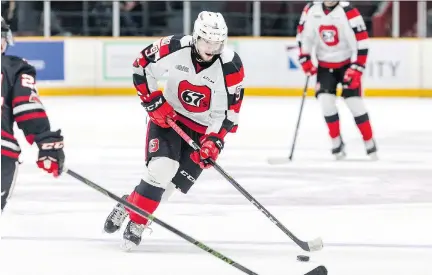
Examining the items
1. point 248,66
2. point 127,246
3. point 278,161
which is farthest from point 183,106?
point 248,66

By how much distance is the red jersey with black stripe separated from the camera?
9.75 feet

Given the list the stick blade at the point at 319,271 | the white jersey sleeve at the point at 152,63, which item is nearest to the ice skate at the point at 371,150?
the white jersey sleeve at the point at 152,63

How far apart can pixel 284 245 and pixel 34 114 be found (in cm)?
130

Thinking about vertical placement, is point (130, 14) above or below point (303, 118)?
above

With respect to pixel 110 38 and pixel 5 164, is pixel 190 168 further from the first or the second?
pixel 110 38

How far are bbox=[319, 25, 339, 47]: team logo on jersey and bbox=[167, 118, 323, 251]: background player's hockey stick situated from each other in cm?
311

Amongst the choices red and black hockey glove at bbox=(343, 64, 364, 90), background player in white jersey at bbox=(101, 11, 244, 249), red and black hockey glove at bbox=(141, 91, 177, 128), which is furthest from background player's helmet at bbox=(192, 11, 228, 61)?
red and black hockey glove at bbox=(343, 64, 364, 90)

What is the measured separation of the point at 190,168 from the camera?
3.98 m

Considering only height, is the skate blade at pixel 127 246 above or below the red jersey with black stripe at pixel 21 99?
below

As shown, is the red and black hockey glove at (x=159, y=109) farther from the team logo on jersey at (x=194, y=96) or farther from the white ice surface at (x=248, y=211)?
the white ice surface at (x=248, y=211)

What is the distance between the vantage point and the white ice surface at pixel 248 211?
3588mm

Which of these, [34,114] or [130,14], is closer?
[34,114]

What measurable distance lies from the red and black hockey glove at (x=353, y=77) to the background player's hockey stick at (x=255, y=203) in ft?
9.85

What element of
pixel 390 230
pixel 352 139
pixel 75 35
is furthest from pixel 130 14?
pixel 390 230
